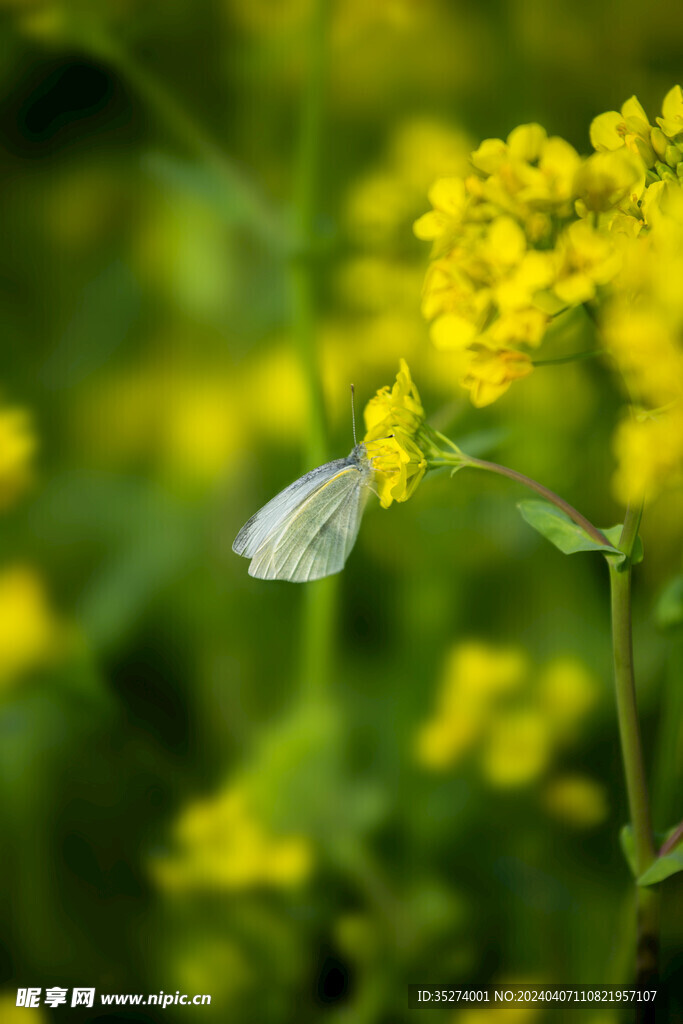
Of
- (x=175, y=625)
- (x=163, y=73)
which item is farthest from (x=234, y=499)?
(x=163, y=73)

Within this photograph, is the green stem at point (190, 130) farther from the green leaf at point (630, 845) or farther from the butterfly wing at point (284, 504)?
the green leaf at point (630, 845)

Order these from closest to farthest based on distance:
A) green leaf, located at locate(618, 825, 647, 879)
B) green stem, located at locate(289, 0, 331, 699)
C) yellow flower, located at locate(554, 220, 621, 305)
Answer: yellow flower, located at locate(554, 220, 621, 305) → green leaf, located at locate(618, 825, 647, 879) → green stem, located at locate(289, 0, 331, 699)

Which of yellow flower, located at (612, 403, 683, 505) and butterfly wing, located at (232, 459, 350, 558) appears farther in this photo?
butterfly wing, located at (232, 459, 350, 558)

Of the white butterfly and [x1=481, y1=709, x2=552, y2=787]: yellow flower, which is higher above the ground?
the white butterfly

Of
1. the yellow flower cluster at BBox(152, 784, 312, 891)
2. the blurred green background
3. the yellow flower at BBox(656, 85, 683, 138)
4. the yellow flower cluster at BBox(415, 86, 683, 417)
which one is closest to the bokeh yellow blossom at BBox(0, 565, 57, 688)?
the blurred green background

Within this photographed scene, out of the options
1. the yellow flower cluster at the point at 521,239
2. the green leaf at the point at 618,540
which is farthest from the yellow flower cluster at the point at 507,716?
the yellow flower cluster at the point at 521,239

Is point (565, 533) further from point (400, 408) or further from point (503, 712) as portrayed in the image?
point (503, 712)

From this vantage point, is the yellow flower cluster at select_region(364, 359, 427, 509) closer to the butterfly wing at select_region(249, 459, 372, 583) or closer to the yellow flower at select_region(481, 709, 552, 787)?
the butterfly wing at select_region(249, 459, 372, 583)

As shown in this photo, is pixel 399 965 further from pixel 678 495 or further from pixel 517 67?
pixel 517 67

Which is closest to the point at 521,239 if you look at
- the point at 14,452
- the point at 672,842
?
the point at 672,842
